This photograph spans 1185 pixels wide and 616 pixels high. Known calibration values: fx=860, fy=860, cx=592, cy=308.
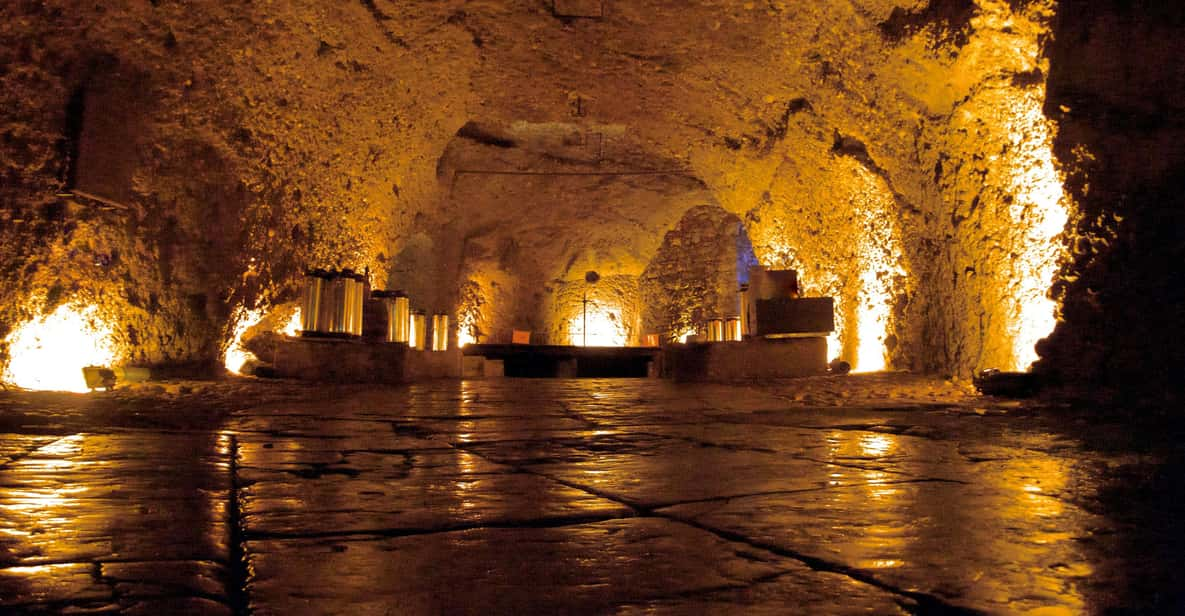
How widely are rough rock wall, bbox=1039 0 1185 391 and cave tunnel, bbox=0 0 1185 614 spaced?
2 centimetres

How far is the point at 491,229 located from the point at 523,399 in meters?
10.1

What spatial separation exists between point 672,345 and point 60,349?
5360mm

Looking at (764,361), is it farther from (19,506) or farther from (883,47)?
(19,506)

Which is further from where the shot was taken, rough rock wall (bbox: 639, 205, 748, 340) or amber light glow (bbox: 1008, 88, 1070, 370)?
rough rock wall (bbox: 639, 205, 748, 340)

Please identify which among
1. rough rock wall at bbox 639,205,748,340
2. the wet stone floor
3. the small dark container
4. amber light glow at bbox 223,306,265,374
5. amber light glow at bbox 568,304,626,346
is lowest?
the wet stone floor

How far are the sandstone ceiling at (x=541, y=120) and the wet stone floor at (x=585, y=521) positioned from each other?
2761 millimetres

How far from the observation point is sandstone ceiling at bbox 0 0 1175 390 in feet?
17.6

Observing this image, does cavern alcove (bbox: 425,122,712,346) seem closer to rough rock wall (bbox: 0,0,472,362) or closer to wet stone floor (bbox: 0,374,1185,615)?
rough rock wall (bbox: 0,0,472,362)

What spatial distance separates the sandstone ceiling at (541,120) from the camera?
17.6ft

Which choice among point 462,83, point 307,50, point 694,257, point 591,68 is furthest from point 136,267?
point 694,257

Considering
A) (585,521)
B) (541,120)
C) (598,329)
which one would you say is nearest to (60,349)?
(585,521)

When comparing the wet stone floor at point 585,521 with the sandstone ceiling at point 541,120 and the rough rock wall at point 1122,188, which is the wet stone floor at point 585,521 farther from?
the sandstone ceiling at point 541,120

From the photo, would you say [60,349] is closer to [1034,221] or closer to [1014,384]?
[1014,384]

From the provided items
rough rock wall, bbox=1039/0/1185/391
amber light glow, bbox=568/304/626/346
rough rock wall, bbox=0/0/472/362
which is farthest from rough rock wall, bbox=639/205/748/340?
rough rock wall, bbox=1039/0/1185/391
